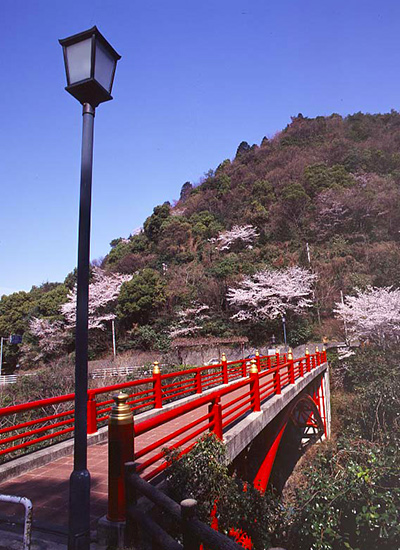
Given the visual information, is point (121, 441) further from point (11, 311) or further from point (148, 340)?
point (11, 311)

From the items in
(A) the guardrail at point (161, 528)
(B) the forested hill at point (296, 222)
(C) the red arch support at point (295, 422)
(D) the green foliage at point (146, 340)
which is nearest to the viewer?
(A) the guardrail at point (161, 528)

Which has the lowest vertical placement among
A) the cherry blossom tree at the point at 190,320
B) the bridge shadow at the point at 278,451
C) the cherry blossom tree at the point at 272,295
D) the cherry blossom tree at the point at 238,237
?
the bridge shadow at the point at 278,451

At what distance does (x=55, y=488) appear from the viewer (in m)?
3.81

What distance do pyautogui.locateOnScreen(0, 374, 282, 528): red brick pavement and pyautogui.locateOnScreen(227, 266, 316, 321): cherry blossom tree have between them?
2061 cm

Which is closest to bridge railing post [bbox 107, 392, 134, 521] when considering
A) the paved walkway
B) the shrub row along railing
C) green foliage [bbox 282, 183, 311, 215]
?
the shrub row along railing

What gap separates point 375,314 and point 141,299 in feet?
53.4

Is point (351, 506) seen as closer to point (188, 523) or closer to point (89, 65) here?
point (188, 523)

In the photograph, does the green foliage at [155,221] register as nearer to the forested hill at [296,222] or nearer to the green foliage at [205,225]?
the forested hill at [296,222]

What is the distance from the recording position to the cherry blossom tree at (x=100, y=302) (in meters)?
29.2

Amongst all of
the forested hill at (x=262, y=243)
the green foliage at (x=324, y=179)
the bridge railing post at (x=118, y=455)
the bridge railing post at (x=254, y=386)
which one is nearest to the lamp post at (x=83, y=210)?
the bridge railing post at (x=118, y=455)

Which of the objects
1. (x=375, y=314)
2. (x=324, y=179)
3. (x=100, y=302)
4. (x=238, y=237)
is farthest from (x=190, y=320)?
(x=324, y=179)

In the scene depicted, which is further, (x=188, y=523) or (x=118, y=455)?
(x=118, y=455)

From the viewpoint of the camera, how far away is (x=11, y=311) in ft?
113

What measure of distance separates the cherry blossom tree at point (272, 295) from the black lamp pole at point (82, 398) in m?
Answer: 23.0
